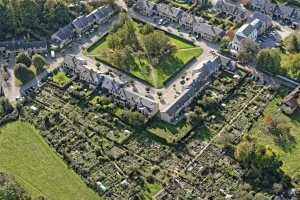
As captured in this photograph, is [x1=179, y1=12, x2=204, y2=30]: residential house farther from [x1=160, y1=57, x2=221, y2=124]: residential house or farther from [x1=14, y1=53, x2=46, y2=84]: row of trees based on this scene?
[x1=14, y1=53, x2=46, y2=84]: row of trees

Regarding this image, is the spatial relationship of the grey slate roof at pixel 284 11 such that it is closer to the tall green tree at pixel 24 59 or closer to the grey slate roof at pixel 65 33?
the grey slate roof at pixel 65 33

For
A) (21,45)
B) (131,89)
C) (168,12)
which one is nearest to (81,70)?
(131,89)

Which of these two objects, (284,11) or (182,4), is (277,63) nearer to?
(284,11)

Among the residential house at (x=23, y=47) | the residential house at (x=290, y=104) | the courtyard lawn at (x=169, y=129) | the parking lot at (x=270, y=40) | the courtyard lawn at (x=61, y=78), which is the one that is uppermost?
the residential house at (x=23, y=47)

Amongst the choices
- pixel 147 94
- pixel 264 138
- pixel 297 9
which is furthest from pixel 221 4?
pixel 264 138

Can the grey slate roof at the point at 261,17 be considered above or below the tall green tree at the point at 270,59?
above

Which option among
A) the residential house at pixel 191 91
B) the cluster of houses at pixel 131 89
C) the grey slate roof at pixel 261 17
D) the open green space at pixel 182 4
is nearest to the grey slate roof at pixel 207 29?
the grey slate roof at pixel 261 17
